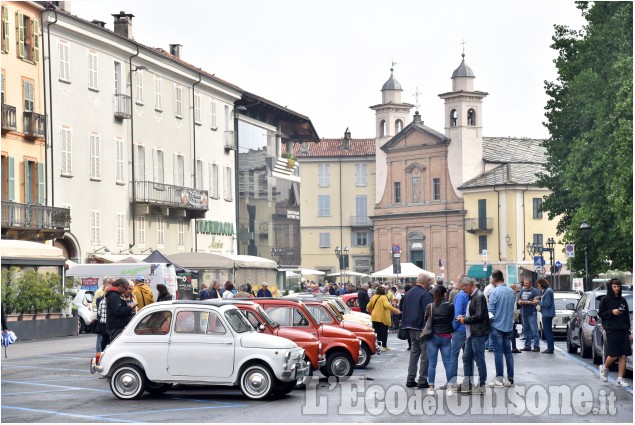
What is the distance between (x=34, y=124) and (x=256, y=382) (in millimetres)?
30646

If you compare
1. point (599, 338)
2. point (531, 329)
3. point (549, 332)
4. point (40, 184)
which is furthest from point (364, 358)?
point (40, 184)

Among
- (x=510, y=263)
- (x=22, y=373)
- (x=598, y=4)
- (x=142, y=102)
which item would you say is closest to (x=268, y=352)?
(x=22, y=373)

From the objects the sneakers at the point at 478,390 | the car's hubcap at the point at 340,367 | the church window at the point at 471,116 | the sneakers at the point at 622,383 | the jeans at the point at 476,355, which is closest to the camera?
the sneakers at the point at 478,390

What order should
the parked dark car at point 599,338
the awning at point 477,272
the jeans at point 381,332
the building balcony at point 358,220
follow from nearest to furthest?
the parked dark car at point 599,338
the jeans at point 381,332
the awning at point 477,272
the building balcony at point 358,220

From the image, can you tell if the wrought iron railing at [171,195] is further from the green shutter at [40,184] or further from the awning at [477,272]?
the awning at [477,272]

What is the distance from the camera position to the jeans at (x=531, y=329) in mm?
32219

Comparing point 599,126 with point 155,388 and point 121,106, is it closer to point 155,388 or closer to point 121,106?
point 121,106

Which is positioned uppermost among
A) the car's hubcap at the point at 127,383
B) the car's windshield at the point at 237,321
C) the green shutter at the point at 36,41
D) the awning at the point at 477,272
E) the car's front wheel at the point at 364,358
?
the green shutter at the point at 36,41

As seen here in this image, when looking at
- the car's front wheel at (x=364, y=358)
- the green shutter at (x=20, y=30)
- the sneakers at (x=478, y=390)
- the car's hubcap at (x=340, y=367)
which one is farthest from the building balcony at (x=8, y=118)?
the sneakers at (x=478, y=390)

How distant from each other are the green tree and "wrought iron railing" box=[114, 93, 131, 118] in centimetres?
1759

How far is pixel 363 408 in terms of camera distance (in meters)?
17.6

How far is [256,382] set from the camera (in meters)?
18.9

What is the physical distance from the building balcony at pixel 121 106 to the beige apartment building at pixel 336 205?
250 ft

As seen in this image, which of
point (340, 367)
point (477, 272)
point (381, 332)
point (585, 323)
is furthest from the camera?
point (477, 272)
